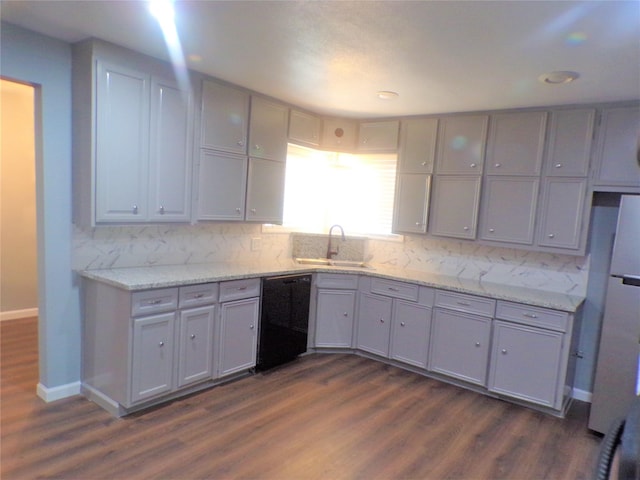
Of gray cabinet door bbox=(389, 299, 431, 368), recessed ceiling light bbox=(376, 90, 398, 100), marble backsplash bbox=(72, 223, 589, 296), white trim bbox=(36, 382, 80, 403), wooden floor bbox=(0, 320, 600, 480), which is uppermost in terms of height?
recessed ceiling light bbox=(376, 90, 398, 100)

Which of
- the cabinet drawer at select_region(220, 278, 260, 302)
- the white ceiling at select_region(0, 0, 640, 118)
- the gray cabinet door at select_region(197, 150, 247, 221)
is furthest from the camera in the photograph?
the gray cabinet door at select_region(197, 150, 247, 221)

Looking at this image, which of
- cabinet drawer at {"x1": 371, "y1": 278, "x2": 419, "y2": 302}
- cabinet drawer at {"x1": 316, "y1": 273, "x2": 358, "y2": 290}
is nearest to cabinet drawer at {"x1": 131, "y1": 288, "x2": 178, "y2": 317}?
cabinet drawer at {"x1": 316, "y1": 273, "x2": 358, "y2": 290}

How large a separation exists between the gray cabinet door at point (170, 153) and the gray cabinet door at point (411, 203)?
2.03 m

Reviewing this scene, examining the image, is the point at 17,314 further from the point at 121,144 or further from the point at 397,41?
the point at 397,41

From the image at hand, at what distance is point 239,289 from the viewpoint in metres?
3.21

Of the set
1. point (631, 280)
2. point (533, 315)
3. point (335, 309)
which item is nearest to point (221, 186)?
point (335, 309)

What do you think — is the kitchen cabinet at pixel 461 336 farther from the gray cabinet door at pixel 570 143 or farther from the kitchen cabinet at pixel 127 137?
the kitchen cabinet at pixel 127 137

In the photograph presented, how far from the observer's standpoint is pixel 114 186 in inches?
106

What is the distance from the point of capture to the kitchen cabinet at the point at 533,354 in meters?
2.99

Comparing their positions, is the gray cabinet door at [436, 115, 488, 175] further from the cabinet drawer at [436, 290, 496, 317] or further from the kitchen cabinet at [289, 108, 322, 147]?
the kitchen cabinet at [289, 108, 322, 147]

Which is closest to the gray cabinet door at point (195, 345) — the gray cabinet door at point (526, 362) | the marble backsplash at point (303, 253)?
the marble backsplash at point (303, 253)

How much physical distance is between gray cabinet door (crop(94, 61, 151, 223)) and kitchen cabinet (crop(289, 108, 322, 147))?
145 cm

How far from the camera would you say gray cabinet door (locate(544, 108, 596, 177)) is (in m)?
3.10

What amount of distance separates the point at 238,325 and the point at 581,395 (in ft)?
9.70
